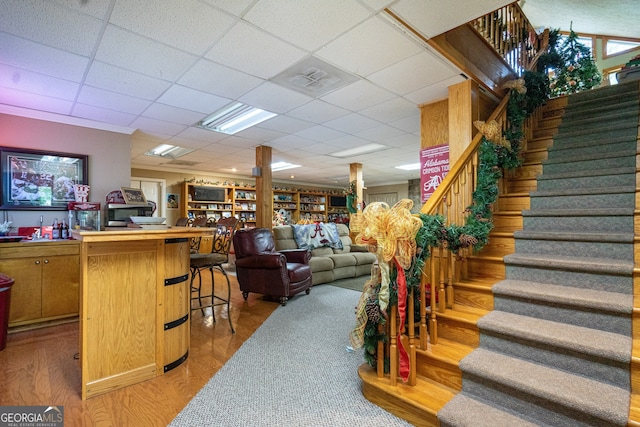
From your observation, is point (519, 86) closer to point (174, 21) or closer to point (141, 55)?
point (174, 21)

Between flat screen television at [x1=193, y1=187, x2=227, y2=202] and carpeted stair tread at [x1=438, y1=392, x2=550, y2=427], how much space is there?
7.83 meters

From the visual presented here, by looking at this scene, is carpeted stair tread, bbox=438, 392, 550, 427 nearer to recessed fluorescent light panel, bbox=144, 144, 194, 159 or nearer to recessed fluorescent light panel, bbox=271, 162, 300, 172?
recessed fluorescent light panel, bbox=144, 144, 194, 159

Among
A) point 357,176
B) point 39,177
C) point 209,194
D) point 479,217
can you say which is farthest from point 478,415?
point 209,194

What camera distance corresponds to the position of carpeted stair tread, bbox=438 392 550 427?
141 cm

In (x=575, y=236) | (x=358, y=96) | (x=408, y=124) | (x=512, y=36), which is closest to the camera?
(x=575, y=236)

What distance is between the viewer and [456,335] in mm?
1984

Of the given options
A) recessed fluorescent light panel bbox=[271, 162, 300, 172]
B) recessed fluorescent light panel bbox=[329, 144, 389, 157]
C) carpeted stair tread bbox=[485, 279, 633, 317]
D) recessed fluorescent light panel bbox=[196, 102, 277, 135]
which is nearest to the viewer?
carpeted stair tread bbox=[485, 279, 633, 317]

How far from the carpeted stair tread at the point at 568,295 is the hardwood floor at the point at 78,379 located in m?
2.27

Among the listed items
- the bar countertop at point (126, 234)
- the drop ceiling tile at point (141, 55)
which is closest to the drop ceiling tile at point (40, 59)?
the drop ceiling tile at point (141, 55)

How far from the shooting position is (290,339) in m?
2.79

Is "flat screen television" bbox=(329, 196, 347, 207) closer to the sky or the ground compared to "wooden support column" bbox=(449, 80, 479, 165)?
closer to the ground

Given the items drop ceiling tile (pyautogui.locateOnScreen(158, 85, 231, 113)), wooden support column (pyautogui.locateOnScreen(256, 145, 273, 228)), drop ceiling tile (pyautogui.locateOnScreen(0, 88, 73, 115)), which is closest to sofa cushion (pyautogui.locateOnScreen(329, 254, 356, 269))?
wooden support column (pyautogui.locateOnScreen(256, 145, 273, 228))

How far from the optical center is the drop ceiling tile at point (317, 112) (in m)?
3.62

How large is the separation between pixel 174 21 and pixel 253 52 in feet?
2.04
